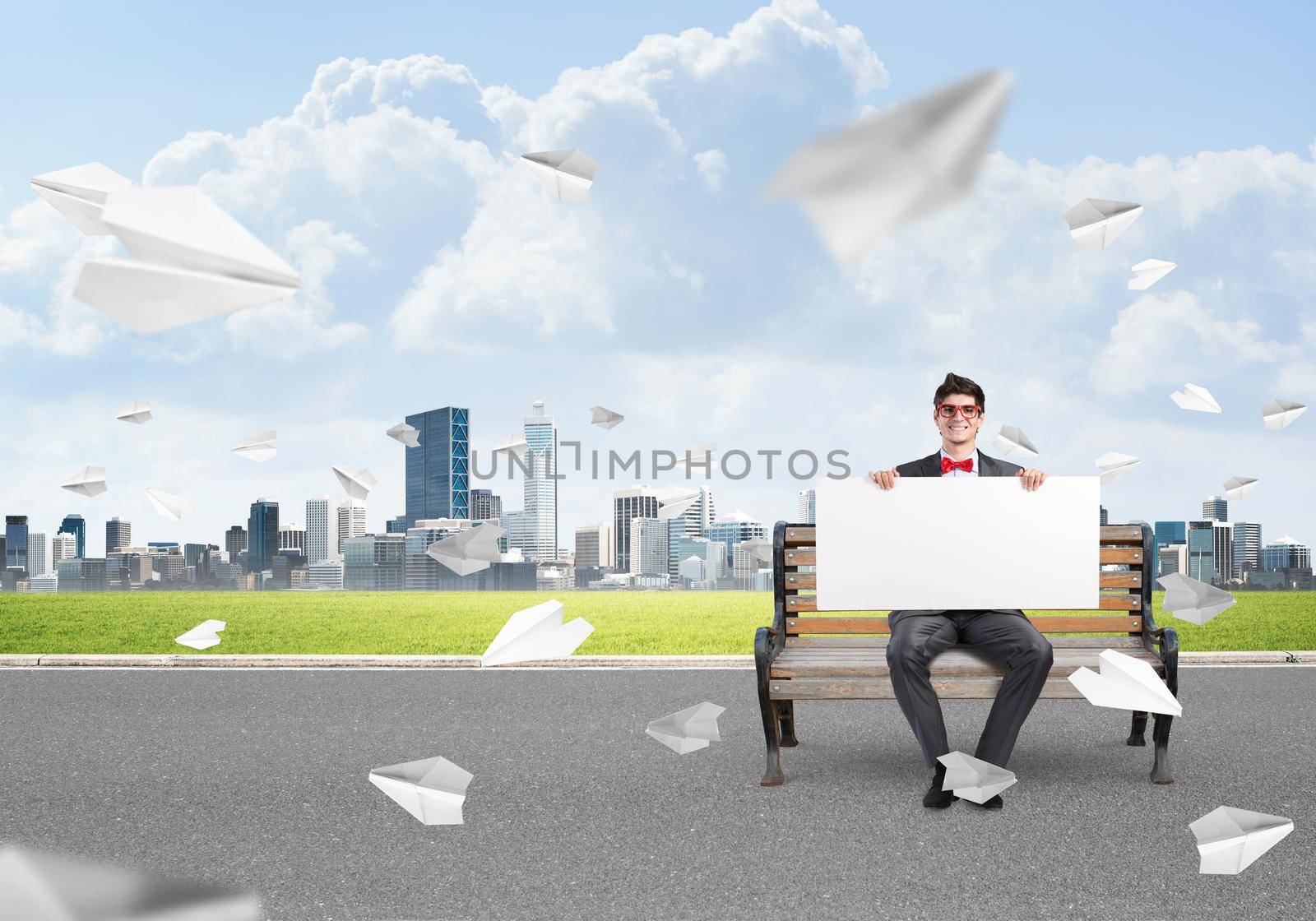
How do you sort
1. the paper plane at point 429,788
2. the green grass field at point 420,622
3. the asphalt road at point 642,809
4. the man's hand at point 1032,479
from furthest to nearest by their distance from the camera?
the green grass field at point 420,622 < the man's hand at point 1032,479 < the paper plane at point 429,788 < the asphalt road at point 642,809

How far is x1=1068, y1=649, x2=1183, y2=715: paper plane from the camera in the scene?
13.5ft

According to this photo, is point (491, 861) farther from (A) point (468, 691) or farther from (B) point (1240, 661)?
(B) point (1240, 661)

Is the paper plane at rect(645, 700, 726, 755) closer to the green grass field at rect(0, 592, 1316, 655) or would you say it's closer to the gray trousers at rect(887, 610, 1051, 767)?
the gray trousers at rect(887, 610, 1051, 767)

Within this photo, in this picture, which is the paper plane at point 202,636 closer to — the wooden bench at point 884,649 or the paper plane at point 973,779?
the wooden bench at point 884,649

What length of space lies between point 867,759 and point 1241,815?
1551 millimetres

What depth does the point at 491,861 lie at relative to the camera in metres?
3.27

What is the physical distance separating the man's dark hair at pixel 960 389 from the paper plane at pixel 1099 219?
1066 millimetres

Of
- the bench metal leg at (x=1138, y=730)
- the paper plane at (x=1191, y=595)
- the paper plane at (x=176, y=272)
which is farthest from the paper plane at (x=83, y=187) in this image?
the paper plane at (x=1191, y=595)

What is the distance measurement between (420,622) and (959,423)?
816 centimetres

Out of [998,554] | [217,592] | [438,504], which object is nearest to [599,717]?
[998,554]

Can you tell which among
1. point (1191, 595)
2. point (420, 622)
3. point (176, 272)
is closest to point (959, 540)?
point (176, 272)

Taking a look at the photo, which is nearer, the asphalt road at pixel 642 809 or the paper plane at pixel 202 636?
the asphalt road at pixel 642 809

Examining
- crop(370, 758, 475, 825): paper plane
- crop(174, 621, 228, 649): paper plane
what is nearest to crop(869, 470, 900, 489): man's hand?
crop(370, 758, 475, 825): paper plane

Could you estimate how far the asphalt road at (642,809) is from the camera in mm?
2988
